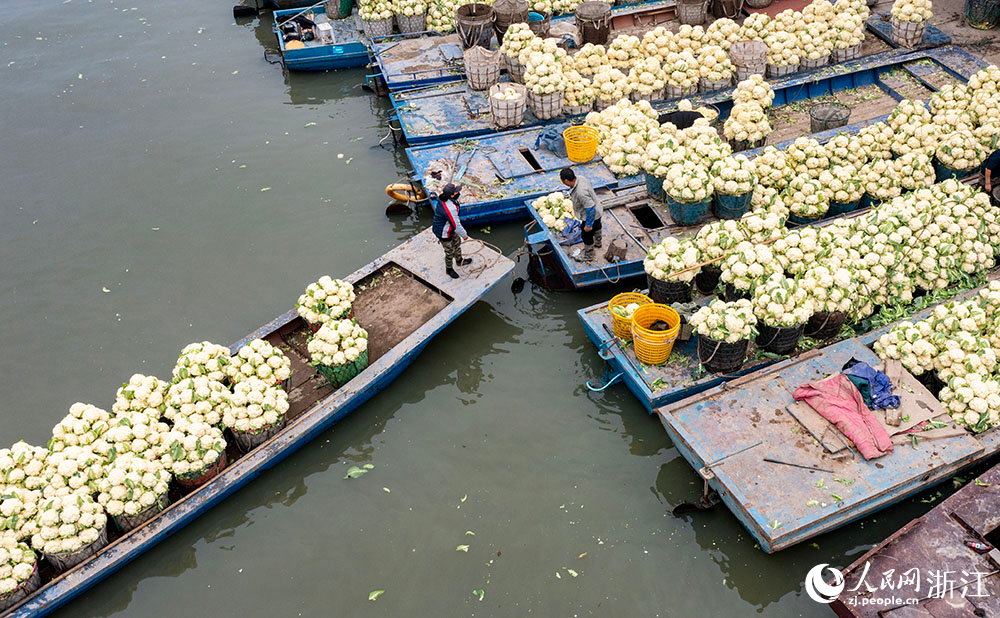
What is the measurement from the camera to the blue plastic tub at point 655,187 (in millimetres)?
11914

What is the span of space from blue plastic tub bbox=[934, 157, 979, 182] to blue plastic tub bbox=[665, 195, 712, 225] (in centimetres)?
395

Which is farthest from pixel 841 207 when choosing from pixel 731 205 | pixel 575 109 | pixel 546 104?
pixel 546 104

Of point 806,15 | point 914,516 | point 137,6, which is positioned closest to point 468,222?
point 914,516

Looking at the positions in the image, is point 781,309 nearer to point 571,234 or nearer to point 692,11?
point 571,234

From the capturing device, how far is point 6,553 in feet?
24.3

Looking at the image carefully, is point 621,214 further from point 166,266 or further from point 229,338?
point 166,266

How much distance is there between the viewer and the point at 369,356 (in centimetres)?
1034

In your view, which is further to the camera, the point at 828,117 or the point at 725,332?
the point at 828,117

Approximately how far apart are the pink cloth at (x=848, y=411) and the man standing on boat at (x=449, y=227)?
5154mm

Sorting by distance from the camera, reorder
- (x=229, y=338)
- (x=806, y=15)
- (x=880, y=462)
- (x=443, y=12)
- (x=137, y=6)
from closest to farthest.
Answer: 1. (x=880, y=462)
2. (x=229, y=338)
3. (x=806, y=15)
4. (x=443, y=12)
5. (x=137, y=6)

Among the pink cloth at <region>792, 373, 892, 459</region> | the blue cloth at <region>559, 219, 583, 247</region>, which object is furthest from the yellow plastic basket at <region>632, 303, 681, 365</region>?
the blue cloth at <region>559, 219, 583, 247</region>

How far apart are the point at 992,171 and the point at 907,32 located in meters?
5.61

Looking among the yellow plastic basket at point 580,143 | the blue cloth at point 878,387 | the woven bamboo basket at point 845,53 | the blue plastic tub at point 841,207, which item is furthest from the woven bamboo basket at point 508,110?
the blue cloth at point 878,387

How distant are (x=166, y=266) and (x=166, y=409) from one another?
190 inches
